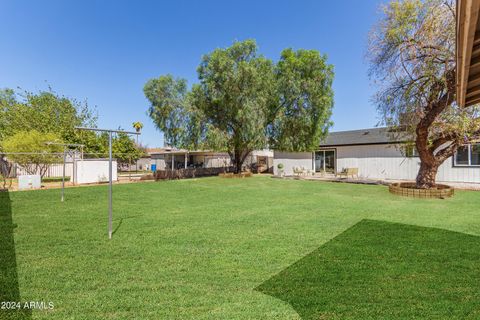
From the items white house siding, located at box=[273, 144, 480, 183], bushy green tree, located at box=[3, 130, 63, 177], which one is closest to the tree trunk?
white house siding, located at box=[273, 144, 480, 183]

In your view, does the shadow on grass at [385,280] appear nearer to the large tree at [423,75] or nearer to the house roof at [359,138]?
the large tree at [423,75]

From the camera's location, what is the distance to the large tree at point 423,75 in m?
8.41

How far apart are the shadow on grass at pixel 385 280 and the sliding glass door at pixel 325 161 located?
51.4ft

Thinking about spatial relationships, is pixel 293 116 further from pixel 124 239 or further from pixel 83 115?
pixel 83 115

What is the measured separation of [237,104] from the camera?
1677 centimetres

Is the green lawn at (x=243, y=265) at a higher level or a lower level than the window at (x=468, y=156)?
lower

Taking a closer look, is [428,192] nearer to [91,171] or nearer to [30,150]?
[91,171]

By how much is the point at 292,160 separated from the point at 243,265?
758 inches

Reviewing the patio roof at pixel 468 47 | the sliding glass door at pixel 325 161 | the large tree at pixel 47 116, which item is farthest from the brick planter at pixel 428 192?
the large tree at pixel 47 116

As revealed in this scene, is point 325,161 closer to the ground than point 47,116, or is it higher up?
closer to the ground

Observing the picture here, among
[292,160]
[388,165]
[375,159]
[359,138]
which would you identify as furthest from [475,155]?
[292,160]

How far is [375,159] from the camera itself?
56.3 feet

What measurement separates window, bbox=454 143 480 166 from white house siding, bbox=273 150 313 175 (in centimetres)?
945

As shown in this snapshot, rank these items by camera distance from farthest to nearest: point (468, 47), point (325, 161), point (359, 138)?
point (325, 161) → point (359, 138) → point (468, 47)
